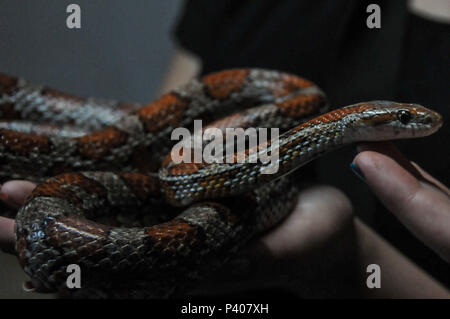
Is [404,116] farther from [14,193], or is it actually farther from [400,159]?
[14,193]

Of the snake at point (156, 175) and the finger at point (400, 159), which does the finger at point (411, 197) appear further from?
the snake at point (156, 175)

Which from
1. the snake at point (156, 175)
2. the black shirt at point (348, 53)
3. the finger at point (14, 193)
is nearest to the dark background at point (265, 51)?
the black shirt at point (348, 53)

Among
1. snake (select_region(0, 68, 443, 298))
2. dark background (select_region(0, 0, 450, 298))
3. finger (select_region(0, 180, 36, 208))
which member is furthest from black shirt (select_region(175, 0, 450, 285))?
finger (select_region(0, 180, 36, 208))

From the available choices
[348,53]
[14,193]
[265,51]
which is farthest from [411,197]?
[265,51]

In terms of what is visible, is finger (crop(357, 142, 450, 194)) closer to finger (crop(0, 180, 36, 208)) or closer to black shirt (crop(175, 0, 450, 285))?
black shirt (crop(175, 0, 450, 285))

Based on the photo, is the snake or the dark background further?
the dark background
